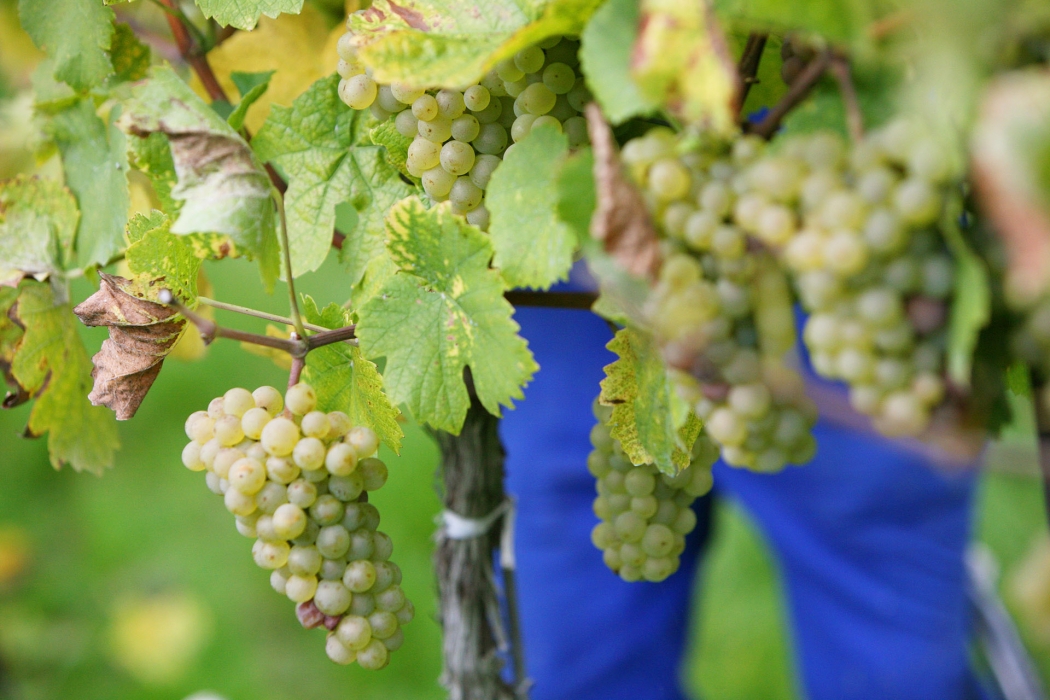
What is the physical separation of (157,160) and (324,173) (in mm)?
95

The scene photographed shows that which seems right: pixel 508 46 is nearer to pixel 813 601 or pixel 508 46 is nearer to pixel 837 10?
pixel 837 10

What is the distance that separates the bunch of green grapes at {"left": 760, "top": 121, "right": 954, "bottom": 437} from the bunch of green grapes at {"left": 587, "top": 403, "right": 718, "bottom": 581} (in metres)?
0.19

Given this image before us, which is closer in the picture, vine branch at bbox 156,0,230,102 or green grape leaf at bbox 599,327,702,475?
green grape leaf at bbox 599,327,702,475

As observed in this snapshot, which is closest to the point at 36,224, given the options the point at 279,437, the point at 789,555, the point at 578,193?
the point at 279,437

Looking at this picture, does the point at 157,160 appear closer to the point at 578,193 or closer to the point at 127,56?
the point at 127,56

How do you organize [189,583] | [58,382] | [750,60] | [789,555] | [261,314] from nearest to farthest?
[750,60] < [261,314] < [58,382] < [789,555] < [189,583]

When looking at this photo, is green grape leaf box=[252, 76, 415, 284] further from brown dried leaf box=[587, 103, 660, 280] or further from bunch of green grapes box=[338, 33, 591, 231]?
brown dried leaf box=[587, 103, 660, 280]

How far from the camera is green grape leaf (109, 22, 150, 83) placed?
55 centimetres

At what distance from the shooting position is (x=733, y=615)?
6.81 ft

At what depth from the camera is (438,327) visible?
0.43m

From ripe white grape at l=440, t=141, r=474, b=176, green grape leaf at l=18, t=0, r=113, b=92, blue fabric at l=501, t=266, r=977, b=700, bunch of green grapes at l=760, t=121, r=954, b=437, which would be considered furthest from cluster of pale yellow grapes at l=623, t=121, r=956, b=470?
blue fabric at l=501, t=266, r=977, b=700

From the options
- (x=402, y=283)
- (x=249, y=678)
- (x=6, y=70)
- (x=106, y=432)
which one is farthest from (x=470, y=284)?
(x=249, y=678)

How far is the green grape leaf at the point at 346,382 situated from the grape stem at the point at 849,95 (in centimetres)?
27

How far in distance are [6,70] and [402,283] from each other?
60 centimetres
